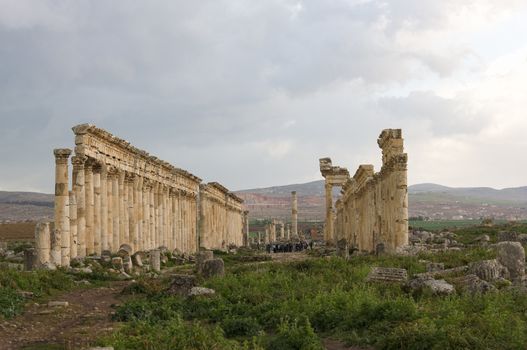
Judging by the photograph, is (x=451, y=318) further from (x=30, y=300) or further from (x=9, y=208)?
(x=9, y=208)

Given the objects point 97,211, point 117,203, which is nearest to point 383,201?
point 117,203

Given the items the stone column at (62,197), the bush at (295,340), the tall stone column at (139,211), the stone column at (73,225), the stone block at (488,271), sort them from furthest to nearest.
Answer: the tall stone column at (139,211) < the stone column at (73,225) < the stone column at (62,197) < the stone block at (488,271) < the bush at (295,340)

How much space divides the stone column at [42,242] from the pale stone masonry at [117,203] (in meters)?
0.04

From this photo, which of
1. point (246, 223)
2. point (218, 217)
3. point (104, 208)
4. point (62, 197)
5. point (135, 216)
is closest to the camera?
point (62, 197)

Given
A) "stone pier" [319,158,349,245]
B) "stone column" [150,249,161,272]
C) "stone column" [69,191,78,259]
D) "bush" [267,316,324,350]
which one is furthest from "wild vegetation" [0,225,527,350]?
"stone pier" [319,158,349,245]

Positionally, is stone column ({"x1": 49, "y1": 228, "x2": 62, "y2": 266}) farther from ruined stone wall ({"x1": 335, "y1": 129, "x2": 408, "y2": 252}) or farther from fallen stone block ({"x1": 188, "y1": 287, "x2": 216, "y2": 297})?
ruined stone wall ({"x1": 335, "y1": 129, "x2": 408, "y2": 252})

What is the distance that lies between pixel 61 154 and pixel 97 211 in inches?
236

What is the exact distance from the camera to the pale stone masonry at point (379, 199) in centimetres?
3256

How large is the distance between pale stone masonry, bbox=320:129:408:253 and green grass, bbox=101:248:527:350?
12653 mm

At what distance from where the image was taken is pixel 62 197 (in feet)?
100

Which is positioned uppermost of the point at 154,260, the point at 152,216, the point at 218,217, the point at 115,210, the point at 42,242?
the point at 115,210

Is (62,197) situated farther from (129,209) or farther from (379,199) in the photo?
(379,199)

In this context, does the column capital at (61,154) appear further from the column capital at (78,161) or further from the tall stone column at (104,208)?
the tall stone column at (104,208)

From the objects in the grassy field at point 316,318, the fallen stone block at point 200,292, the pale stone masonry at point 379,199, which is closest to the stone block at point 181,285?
the grassy field at point 316,318
